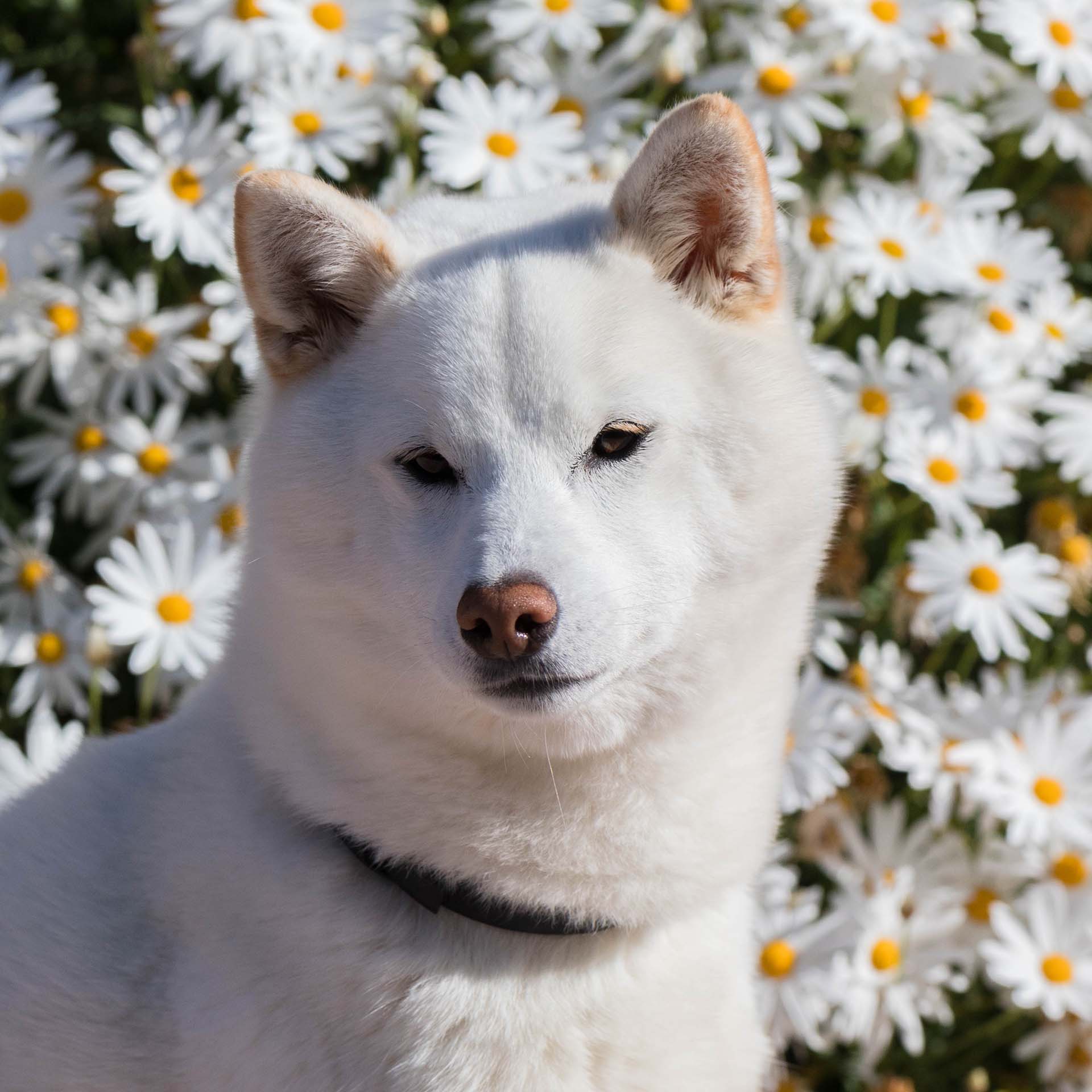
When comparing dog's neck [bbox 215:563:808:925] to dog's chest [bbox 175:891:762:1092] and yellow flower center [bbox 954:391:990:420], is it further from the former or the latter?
yellow flower center [bbox 954:391:990:420]

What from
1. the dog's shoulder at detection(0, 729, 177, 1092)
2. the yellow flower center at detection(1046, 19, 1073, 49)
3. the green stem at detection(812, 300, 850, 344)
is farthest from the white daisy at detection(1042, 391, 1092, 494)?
the dog's shoulder at detection(0, 729, 177, 1092)

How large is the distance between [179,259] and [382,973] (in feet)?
7.33

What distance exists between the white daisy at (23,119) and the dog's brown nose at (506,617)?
6.77 ft

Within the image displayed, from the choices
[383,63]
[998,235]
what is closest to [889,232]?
[998,235]

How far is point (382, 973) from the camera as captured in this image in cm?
163

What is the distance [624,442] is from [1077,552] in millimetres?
1889

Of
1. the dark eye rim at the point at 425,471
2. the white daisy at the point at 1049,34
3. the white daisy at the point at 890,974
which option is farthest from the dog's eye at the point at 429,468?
the white daisy at the point at 1049,34

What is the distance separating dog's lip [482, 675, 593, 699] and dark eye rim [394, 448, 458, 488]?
0.27 meters

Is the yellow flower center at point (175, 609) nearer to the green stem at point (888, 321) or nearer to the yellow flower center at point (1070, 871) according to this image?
A: the green stem at point (888, 321)

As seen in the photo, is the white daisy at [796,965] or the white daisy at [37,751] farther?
the white daisy at [796,965]

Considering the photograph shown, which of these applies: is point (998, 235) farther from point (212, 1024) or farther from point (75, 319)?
point (212, 1024)

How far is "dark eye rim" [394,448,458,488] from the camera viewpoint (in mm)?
1639

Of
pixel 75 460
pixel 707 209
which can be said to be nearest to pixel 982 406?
pixel 707 209

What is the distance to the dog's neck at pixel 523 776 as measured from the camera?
167 cm
